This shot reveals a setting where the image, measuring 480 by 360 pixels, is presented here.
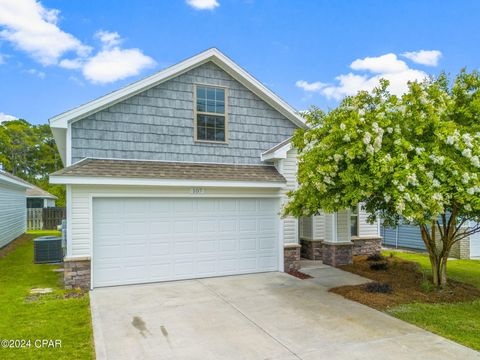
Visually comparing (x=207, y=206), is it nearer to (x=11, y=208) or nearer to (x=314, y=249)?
(x=314, y=249)

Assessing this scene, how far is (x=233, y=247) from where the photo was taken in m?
10.2

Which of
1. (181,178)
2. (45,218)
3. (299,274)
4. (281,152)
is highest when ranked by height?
(281,152)

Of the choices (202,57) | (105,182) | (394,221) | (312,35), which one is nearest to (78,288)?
(105,182)

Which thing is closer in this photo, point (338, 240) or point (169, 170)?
point (169, 170)

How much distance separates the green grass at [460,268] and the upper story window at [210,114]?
7.77 metres

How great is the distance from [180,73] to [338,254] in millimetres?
7472

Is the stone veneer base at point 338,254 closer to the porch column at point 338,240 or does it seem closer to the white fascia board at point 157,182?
the porch column at point 338,240

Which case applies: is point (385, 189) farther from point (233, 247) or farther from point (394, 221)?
point (233, 247)

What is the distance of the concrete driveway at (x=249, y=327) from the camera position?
16.5 ft

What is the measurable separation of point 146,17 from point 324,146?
36.6 ft

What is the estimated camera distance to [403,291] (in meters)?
8.43

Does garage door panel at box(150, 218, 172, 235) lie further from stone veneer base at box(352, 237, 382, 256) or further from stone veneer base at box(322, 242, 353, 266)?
stone veneer base at box(352, 237, 382, 256)

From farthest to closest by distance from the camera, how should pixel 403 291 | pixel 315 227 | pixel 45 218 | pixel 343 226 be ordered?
pixel 45 218 < pixel 315 227 < pixel 343 226 < pixel 403 291

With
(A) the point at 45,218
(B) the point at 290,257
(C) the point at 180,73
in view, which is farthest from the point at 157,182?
(A) the point at 45,218
